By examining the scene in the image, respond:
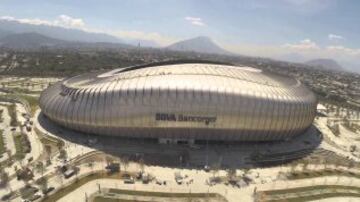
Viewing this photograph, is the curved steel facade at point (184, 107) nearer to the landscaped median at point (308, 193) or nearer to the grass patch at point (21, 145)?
the grass patch at point (21, 145)

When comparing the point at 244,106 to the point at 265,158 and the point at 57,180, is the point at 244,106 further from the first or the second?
the point at 57,180

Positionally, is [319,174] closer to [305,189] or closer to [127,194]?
[305,189]

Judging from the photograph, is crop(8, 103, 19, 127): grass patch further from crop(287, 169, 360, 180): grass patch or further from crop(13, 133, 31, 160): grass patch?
crop(287, 169, 360, 180): grass patch

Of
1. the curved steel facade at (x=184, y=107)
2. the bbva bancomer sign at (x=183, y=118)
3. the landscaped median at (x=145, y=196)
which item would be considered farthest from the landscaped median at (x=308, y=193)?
the bbva bancomer sign at (x=183, y=118)

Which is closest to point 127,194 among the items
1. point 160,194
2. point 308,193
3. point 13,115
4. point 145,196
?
point 145,196

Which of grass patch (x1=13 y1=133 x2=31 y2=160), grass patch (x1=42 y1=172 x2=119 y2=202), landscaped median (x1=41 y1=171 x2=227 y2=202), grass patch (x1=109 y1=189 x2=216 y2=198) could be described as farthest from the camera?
grass patch (x1=13 y1=133 x2=31 y2=160)

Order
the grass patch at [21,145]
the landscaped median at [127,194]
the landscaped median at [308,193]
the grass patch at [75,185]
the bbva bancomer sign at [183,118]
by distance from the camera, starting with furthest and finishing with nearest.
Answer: the bbva bancomer sign at [183,118] → the grass patch at [21,145] → the landscaped median at [308,193] → the landscaped median at [127,194] → the grass patch at [75,185]

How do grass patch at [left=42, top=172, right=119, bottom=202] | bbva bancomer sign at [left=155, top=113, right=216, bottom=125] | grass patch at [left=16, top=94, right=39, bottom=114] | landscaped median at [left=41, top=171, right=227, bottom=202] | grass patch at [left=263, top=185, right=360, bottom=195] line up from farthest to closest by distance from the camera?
grass patch at [left=16, top=94, right=39, bottom=114]
bbva bancomer sign at [left=155, top=113, right=216, bottom=125]
grass patch at [left=263, top=185, right=360, bottom=195]
landscaped median at [left=41, top=171, right=227, bottom=202]
grass patch at [left=42, top=172, right=119, bottom=202]

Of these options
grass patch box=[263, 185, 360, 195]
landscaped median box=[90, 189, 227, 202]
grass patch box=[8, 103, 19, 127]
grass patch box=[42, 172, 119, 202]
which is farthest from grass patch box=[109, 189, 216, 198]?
grass patch box=[8, 103, 19, 127]

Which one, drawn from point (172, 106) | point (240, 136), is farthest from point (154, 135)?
point (240, 136)
